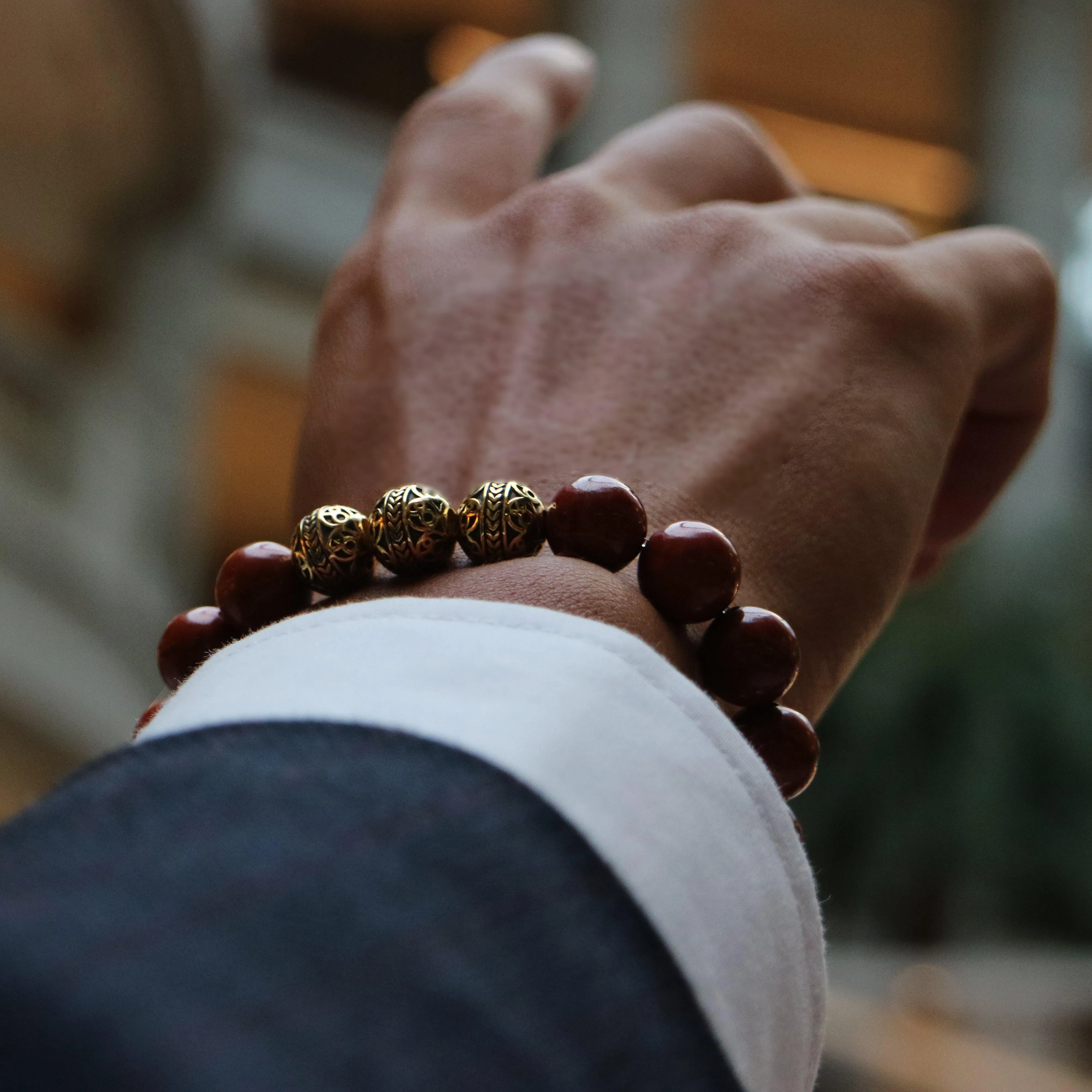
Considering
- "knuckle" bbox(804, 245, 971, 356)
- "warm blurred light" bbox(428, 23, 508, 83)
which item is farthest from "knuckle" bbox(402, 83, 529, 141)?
"warm blurred light" bbox(428, 23, 508, 83)

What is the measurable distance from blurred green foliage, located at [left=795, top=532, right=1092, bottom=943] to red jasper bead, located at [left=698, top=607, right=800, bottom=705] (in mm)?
3968

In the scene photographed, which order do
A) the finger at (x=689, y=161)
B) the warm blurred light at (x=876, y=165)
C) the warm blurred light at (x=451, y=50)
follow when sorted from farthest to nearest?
the warm blurred light at (x=876, y=165), the warm blurred light at (x=451, y=50), the finger at (x=689, y=161)

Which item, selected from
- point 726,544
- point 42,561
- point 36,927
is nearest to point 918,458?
point 726,544

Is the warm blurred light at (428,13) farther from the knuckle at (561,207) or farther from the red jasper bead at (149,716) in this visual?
the red jasper bead at (149,716)

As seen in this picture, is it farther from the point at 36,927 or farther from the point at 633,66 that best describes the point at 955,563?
the point at 36,927

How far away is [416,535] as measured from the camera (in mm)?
476

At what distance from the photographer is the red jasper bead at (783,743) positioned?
487 millimetres

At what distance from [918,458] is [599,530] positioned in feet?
0.61

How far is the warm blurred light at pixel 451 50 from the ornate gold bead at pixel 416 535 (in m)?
6.49

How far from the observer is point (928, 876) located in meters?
4.50

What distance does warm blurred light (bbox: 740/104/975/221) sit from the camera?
22.9 ft

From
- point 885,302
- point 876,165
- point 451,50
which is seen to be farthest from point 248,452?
point 885,302

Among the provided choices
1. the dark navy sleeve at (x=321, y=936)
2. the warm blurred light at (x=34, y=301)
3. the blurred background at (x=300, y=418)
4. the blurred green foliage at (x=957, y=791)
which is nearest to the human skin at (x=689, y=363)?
the dark navy sleeve at (x=321, y=936)

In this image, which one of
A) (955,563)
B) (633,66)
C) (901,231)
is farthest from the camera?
(633,66)
